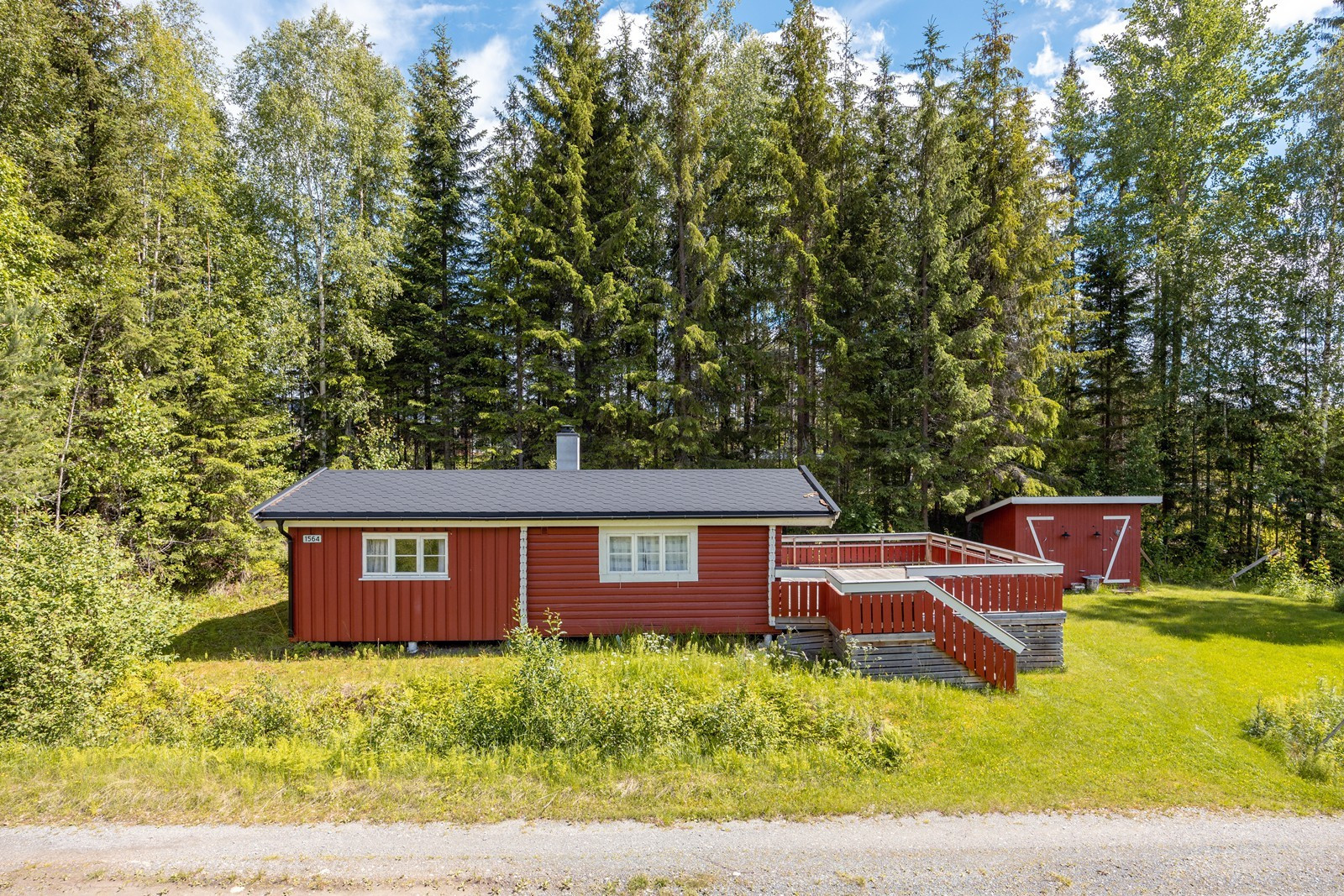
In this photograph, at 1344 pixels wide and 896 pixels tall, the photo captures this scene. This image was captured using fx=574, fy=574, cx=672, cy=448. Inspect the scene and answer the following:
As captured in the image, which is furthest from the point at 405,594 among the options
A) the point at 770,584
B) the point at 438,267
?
the point at 438,267

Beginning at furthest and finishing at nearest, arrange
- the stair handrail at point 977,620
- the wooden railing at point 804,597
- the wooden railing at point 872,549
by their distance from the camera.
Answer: the wooden railing at point 872,549 < the wooden railing at point 804,597 < the stair handrail at point 977,620

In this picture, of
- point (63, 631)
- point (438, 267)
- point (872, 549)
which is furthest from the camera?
point (438, 267)

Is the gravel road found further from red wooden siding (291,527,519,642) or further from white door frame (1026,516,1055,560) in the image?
white door frame (1026,516,1055,560)

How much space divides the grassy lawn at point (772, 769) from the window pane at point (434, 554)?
1.81 m

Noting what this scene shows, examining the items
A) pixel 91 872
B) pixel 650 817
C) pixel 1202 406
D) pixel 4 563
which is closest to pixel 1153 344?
pixel 1202 406

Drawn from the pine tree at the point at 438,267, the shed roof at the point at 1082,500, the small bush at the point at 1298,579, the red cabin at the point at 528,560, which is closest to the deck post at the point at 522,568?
the red cabin at the point at 528,560

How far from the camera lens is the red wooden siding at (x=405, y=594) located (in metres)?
10.2

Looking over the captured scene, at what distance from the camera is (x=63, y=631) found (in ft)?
24.2

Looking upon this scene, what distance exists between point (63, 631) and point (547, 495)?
669 cm

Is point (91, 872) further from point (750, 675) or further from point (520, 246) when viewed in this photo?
point (520, 246)

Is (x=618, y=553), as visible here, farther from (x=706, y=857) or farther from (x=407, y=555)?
(x=706, y=857)

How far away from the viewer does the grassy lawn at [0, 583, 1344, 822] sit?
558cm

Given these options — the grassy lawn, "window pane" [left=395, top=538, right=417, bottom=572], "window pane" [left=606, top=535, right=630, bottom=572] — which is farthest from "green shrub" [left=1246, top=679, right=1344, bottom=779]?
"window pane" [left=395, top=538, right=417, bottom=572]

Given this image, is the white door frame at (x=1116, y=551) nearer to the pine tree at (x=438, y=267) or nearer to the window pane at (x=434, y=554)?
the window pane at (x=434, y=554)
